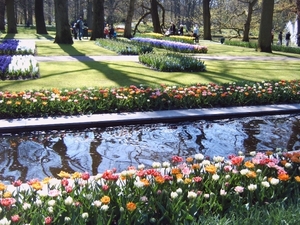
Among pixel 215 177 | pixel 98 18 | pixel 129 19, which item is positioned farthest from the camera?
pixel 129 19

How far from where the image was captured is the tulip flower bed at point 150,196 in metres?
2.71

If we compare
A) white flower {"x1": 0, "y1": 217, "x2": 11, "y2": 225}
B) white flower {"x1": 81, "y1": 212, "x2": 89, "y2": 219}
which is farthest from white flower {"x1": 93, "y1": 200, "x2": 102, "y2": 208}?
white flower {"x1": 0, "y1": 217, "x2": 11, "y2": 225}

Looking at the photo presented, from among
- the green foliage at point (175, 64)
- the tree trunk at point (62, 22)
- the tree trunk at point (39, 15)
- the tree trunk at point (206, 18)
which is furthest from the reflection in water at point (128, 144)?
the tree trunk at point (39, 15)

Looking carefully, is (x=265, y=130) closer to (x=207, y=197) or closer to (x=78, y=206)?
(x=207, y=197)

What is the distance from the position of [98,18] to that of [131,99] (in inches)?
776

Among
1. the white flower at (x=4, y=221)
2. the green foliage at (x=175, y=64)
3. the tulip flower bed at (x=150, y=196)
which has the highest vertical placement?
the green foliage at (x=175, y=64)

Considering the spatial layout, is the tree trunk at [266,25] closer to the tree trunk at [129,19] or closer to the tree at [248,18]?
the tree at [248,18]

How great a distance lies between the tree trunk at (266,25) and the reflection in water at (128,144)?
47.2 feet

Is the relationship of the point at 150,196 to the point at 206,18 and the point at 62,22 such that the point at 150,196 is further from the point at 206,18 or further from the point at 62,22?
the point at 206,18

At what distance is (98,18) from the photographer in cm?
2575

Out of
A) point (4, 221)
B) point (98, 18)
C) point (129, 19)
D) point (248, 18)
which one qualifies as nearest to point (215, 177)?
point (4, 221)

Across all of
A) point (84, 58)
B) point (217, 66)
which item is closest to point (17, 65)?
point (84, 58)

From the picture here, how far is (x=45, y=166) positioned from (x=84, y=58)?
10813 mm

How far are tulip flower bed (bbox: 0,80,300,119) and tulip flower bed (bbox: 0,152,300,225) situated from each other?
3464 millimetres
